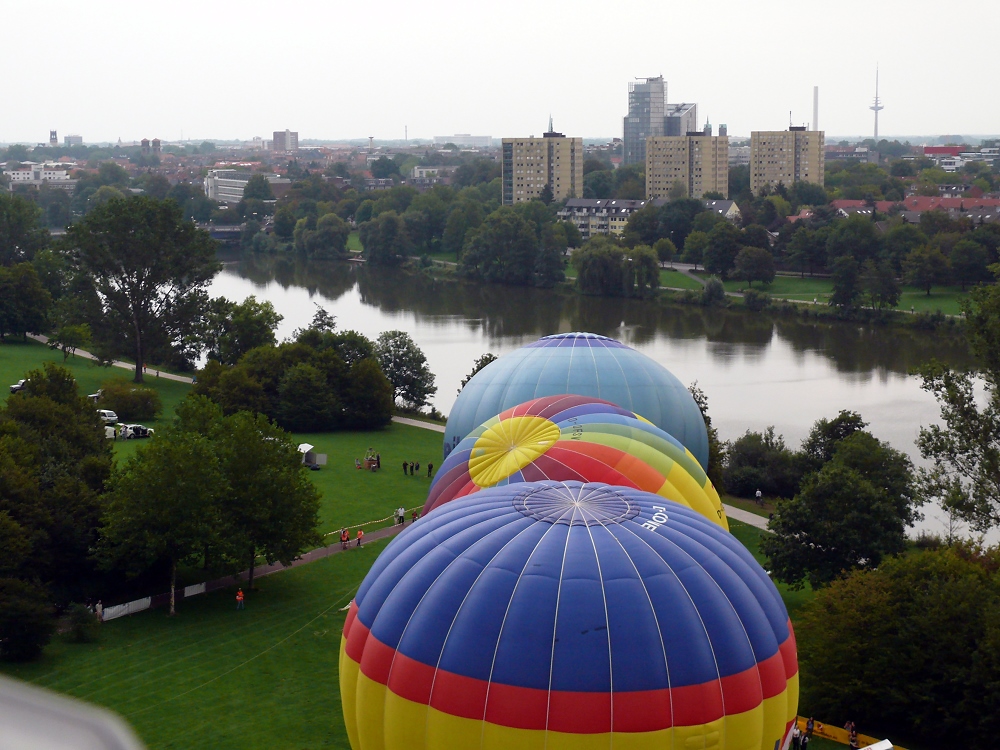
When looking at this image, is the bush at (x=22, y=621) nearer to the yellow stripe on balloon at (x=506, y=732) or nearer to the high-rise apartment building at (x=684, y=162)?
the yellow stripe on balloon at (x=506, y=732)

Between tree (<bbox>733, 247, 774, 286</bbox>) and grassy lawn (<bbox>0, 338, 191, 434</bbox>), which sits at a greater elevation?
tree (<bbox>733, 247, 774, 286</bbox>)

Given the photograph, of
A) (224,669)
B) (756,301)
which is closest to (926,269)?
(756,301)

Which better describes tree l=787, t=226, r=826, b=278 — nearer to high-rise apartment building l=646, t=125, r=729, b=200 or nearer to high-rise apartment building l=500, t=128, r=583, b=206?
high-rise apartment building l=500, t=128, r=583, b=206

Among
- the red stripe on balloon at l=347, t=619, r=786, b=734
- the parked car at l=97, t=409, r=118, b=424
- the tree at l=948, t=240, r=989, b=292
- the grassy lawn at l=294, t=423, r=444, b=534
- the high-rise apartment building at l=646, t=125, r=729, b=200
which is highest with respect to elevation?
the high-rise apartment building at l=646, t=125, r=729, b=200

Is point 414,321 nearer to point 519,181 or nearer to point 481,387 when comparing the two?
point 481,387

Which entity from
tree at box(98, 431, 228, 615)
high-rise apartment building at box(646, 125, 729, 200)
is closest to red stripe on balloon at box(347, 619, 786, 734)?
tree at box(98, 431, 228, 615)
